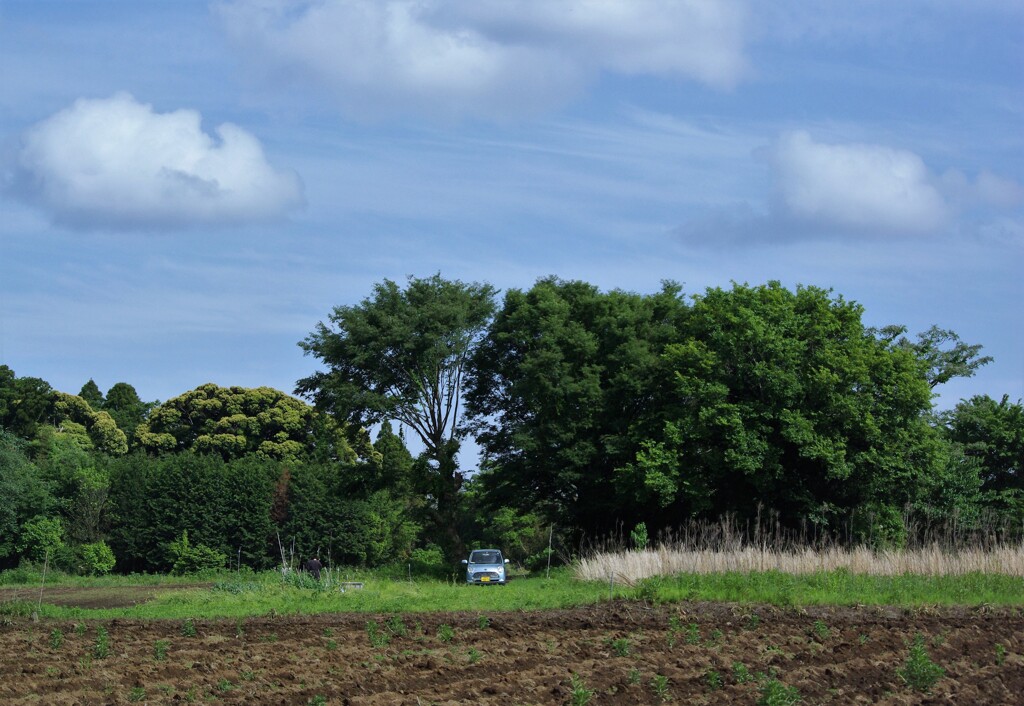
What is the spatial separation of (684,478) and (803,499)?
14.6 ft

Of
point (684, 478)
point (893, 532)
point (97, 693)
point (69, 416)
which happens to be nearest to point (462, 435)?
point (684, 478)

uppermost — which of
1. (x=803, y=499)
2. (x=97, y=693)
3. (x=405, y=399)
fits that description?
(x=405, y=399)

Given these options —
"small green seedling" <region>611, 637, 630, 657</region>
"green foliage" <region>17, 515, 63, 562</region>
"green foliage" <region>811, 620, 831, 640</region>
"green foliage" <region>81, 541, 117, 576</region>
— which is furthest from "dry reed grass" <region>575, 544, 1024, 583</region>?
"green foliage" <region>17, 515, 63, 562</region>

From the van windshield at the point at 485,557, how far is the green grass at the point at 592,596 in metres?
12.9

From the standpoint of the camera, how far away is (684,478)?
42.2 metres

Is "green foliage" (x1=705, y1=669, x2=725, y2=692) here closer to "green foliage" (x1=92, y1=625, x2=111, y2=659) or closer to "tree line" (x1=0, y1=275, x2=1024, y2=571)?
"green foliage" (x1=92, y1=625, x2=111, y2=659)

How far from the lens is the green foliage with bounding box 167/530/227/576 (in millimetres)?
64312

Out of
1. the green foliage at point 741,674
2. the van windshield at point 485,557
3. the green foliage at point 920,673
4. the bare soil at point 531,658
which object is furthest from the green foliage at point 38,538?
the green foliage at point 920,673

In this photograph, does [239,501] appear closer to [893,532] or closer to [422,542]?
[422,542]

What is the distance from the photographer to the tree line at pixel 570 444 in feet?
137

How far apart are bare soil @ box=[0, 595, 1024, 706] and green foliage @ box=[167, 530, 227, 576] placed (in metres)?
40.8

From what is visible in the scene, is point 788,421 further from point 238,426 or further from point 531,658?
point 238,426

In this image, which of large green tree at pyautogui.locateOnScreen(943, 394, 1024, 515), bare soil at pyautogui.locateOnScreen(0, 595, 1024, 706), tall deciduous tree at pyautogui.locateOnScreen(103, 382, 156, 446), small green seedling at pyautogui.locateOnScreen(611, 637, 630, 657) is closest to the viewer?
bare soil at pyautogui.locateOnScreen(0, 595, 1024, 706)

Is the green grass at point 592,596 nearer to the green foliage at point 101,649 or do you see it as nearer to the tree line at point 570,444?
the green foliage at point 101,649
